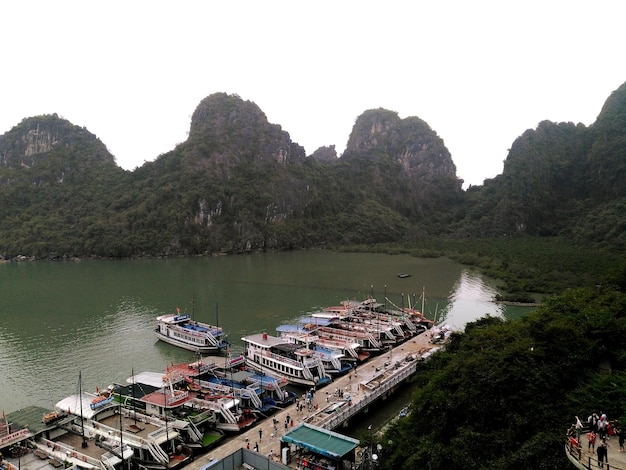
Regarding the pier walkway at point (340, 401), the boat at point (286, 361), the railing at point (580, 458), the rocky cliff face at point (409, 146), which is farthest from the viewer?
the rocky cliff face at point (409, 146)

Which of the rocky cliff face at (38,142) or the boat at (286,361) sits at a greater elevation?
the rocky cliff face at (38,142)

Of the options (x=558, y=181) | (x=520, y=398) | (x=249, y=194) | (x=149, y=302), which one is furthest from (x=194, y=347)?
(x=558, y=181)

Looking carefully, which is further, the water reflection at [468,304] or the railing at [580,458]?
the water reflection at [468,304]

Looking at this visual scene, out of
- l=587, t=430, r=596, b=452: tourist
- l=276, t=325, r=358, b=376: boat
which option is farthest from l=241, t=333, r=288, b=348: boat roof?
l=587, t=430, r=596, b=452: tourist

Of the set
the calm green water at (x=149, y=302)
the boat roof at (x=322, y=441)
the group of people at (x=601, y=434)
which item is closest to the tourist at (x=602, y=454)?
the group of people at (x=601, y=434)

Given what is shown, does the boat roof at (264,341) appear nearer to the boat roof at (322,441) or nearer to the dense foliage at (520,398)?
the boat roof at (322,441)

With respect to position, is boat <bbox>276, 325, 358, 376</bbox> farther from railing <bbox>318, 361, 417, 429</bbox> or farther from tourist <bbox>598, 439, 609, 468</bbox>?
tourist <bbox>598, 439, 609, 468</bbox>

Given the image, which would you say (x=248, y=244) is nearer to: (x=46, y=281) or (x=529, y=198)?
(x=46, y=281)
